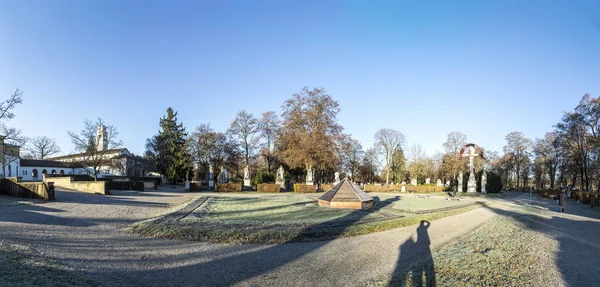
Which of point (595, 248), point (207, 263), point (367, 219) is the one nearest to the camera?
point (207, 263)

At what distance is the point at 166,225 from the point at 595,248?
514 inches

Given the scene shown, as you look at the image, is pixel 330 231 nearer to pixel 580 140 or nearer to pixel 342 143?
pixel 342 143

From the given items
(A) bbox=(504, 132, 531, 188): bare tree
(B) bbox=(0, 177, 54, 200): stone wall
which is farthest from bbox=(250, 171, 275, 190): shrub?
(A) bbox=(504, 132, 531, 188): bare tree

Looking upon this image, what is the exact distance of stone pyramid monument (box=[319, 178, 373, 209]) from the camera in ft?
55.2

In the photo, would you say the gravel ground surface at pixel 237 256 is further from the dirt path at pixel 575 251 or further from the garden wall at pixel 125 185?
the garden wall at pixel 125 185

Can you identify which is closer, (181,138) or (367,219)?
(367,219)

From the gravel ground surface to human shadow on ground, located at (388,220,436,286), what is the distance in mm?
49

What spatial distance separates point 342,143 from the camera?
38.0 meters

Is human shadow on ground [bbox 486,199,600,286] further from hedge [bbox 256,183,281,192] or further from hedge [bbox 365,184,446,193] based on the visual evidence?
hedge [bbox 365,184,446,193]

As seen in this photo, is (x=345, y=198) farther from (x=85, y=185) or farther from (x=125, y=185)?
(x=125, y=185)

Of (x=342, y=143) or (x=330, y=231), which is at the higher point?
(x=342, y=143)

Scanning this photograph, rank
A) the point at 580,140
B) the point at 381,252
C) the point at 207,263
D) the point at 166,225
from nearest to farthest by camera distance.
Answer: the point at 207,263, the point at 381,252, the point at 166,225, the point at 580,140

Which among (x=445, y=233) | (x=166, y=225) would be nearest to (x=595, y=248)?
(x=445, y=233)

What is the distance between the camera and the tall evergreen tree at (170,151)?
183ft
